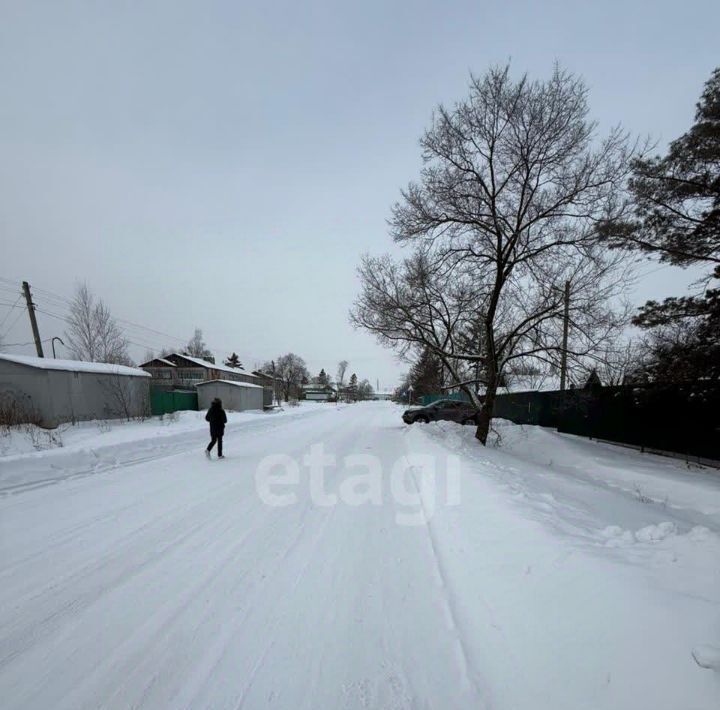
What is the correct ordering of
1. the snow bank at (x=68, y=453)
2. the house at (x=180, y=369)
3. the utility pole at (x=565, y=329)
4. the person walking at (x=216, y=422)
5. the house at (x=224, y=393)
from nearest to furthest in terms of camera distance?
the snow bank at (x=68, y=453) < the person walking at (x=216, y=422) < the utility pole at (x=565, y=329) < the house at (x=224, y=393) < the house at (x=180, y=369)

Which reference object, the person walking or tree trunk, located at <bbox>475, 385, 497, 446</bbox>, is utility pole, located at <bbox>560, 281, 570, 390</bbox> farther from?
the person walking

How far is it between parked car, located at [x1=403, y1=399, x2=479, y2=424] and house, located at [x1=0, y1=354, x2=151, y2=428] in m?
15.0

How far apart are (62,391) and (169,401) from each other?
361 inches

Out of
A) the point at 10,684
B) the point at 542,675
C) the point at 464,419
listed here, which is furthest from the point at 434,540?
→ the point at 464,419

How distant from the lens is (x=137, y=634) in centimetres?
262

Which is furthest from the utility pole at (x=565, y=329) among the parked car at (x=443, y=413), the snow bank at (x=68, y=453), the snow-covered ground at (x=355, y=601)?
the snow bank at (x=68, y=453)

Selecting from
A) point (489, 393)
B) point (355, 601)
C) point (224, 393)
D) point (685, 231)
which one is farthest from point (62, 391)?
point (685, 231)

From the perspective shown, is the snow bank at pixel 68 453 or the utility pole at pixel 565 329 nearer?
the snow bank at pixel 68 453

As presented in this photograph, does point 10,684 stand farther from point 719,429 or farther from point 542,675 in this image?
point 719,429

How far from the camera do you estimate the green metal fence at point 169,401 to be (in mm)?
23781

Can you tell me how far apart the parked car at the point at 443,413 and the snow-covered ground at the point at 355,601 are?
43.6ft

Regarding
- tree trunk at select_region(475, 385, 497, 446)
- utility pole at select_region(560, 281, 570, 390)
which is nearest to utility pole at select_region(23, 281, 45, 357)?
tree trunk at select_region(475, 385, 497, 446)

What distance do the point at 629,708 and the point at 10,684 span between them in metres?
3.47

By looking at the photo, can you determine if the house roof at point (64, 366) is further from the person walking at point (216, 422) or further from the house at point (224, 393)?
the person walking at point (216, 422)
